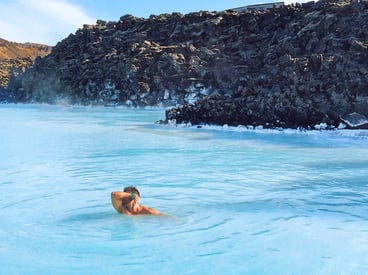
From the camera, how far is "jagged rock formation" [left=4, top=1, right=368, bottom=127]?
19375 mm

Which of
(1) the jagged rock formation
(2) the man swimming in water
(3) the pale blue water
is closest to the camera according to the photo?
(3) the pale blue water

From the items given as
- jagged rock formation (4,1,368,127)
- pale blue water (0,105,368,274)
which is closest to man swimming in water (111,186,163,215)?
pale blue water (0,105,368,274)

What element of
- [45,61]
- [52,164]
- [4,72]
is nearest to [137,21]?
[45,61]

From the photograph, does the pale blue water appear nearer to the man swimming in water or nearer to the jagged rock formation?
the man swimming in water

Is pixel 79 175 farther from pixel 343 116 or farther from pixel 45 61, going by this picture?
pixel 45 61

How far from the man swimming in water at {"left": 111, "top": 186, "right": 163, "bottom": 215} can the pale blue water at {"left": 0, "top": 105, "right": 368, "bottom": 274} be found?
12 centimetres

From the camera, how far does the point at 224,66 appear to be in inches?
1655

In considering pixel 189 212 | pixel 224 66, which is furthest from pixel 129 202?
pixel 224 66

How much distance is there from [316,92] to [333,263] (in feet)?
51.2

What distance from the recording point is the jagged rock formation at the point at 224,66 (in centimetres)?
1938

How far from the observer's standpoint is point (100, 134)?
18328 mm

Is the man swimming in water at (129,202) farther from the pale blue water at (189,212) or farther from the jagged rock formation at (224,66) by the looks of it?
the jagged rock formation at (224,66)

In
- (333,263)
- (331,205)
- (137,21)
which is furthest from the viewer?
(137,21)

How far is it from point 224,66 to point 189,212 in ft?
120
